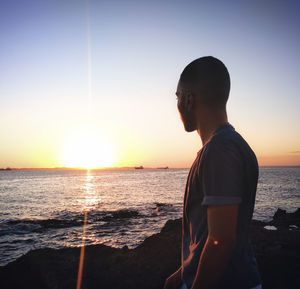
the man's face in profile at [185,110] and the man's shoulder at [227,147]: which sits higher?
the man's face in profile at [185,110]

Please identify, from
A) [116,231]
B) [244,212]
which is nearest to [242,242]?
[244,212]

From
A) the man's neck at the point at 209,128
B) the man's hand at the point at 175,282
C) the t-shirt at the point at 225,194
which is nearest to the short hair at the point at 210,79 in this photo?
the man's neck at the point at 209,128

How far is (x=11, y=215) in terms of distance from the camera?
64.1 ft

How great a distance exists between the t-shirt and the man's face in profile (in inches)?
10.6

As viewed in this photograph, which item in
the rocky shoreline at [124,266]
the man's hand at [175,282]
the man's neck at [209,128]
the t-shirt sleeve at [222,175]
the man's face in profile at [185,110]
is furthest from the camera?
the rocky shoreline at [124,266]

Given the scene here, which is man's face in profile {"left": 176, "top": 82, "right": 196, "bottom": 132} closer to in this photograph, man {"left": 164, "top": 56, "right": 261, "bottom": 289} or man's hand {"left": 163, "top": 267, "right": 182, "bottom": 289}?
man {"left": 164, "top": 56, "right": 261, "bottom": 289}

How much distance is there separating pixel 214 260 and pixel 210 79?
3.78ft

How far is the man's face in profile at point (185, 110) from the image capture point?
60.9 inches

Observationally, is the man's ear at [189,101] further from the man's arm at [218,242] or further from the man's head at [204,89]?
the man's arm at [218,242]

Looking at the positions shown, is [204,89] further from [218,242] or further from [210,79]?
[218,242]

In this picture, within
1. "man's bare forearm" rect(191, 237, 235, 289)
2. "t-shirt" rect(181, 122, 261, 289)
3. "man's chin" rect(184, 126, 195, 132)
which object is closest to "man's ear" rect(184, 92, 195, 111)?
"man's chin" rect(184, 126, 195, 132)

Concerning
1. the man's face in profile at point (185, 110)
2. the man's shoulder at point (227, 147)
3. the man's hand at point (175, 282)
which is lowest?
the man's hand at point (175, 282)

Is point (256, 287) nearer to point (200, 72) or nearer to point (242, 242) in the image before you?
point (242, 242)

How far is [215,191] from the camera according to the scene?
113 cm
